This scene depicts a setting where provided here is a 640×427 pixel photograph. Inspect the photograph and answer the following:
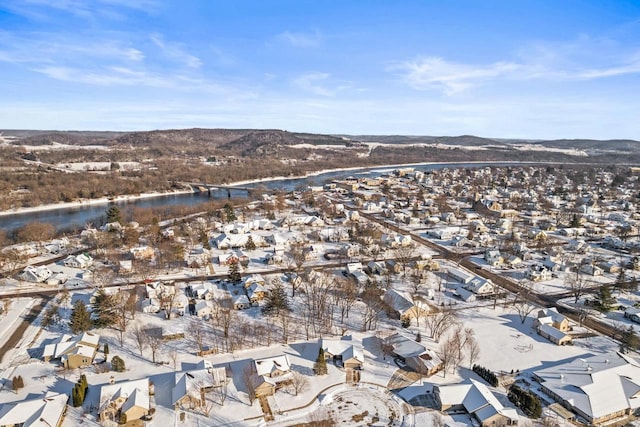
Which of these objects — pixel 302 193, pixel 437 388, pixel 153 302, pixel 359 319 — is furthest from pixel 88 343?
pixel 302 193

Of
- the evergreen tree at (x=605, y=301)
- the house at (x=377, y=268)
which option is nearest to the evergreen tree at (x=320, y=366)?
the house at (x=377, y=268)

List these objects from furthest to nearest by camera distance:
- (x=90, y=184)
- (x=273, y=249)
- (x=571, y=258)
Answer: (x=90, y=184), (x=273, y=249), (x=571, y=258)

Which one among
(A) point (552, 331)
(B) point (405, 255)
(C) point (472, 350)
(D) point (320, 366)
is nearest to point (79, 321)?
(D) point (320, 366)

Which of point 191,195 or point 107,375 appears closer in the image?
point 107,375

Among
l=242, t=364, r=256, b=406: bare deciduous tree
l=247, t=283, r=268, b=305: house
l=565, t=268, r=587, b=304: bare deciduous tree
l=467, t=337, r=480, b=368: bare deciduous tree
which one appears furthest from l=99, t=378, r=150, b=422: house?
Answer: l=565, t=268, r=587, b=304: bare deciduous tree

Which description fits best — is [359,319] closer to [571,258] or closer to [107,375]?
[107,375]

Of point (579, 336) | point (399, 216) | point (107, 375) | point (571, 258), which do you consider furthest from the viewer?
point (399, 216)

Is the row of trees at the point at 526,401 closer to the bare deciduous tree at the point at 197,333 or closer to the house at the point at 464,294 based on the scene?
the house at the point at 464,294

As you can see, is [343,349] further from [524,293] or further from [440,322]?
[524,293]
